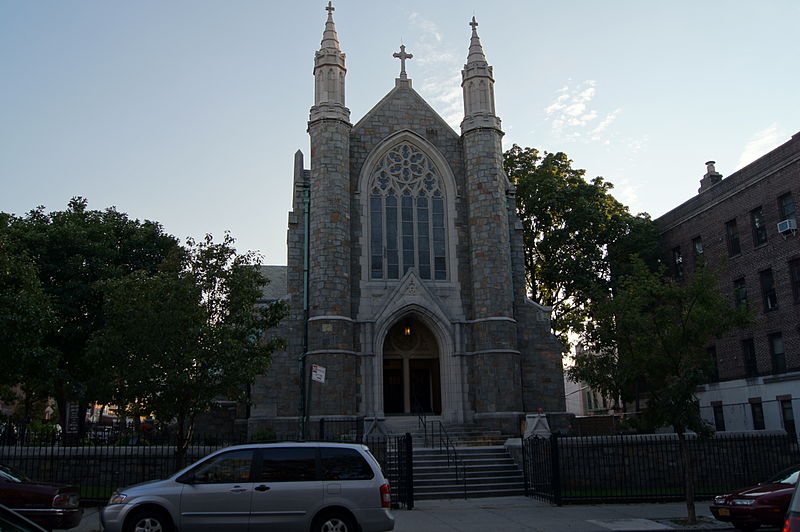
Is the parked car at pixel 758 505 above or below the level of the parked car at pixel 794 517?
below

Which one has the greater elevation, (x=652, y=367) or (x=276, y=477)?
(x=652, y=367)

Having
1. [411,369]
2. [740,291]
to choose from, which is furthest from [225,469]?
[740,291]

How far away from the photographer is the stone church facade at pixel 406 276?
2470 cm

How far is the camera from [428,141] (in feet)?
92.8

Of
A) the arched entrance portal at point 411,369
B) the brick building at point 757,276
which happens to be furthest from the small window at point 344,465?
the brick building at point 757,276

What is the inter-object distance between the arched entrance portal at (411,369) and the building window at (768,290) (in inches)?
548

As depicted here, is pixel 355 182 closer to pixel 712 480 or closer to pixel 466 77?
pixel 466 77

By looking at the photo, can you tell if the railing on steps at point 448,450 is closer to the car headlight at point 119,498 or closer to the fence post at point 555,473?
the fence post at point 555,473

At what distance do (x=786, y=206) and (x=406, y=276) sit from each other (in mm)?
15437

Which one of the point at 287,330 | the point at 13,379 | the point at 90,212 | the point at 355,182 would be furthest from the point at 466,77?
the point at 13,379

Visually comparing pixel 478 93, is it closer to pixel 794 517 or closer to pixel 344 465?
pixel 344 465

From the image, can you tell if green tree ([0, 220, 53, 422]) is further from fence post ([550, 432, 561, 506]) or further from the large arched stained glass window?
fence post ([550, 432, 561, 506])

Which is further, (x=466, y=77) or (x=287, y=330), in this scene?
(x=466, y=77)

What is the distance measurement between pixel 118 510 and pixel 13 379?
10996 mm
